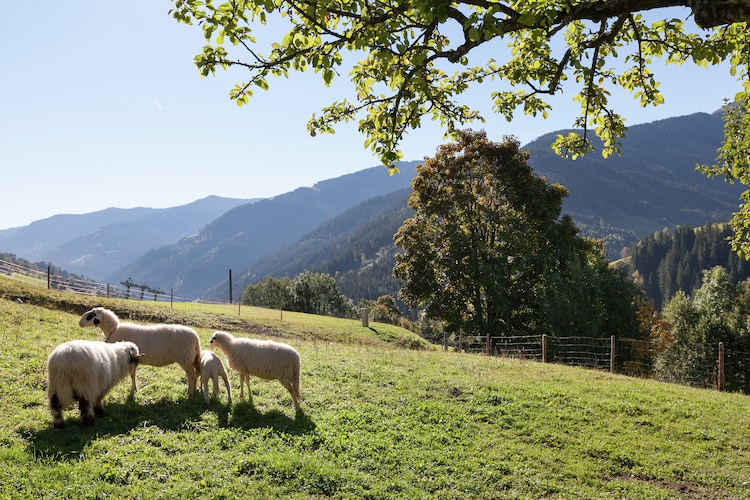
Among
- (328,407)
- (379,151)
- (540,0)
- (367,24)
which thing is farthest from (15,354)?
(540,0)

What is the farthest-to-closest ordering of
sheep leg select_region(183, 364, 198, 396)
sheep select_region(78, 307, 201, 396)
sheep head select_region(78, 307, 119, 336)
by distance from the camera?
sheep head select_region(78, 307, 119, 336), sheep select_region(78, 307, 201, 396), sheep leg select_region(183, 364, 198, 396)

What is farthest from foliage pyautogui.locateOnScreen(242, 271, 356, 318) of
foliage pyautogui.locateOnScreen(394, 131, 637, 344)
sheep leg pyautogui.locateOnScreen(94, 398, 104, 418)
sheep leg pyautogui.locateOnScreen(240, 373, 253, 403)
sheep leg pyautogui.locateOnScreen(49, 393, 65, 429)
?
sheep leg pyautogui.locateOnScreen(49, 393, 65, 429)

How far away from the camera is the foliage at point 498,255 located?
108ft

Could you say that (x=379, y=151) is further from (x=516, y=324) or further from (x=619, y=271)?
(x=619, y=271)

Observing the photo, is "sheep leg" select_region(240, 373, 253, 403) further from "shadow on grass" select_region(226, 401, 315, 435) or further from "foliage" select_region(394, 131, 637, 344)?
"foliage" select_region(394, 131, 637, 344)

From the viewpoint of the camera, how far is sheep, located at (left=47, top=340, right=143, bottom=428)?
8.35 m

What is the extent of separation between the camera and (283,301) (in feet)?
330

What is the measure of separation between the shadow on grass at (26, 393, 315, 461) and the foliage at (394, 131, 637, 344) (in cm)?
2399

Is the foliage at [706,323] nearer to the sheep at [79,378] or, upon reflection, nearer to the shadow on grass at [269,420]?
the shadow on grass at [269,420]

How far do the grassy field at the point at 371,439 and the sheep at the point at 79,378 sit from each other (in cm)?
35

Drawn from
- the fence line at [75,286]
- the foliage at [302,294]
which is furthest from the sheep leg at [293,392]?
the foliage at [302,294]

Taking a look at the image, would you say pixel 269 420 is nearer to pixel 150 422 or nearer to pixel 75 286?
pixel 150 422

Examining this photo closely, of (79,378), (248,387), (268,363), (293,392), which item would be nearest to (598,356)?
(293,392)

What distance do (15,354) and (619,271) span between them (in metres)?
37.9
